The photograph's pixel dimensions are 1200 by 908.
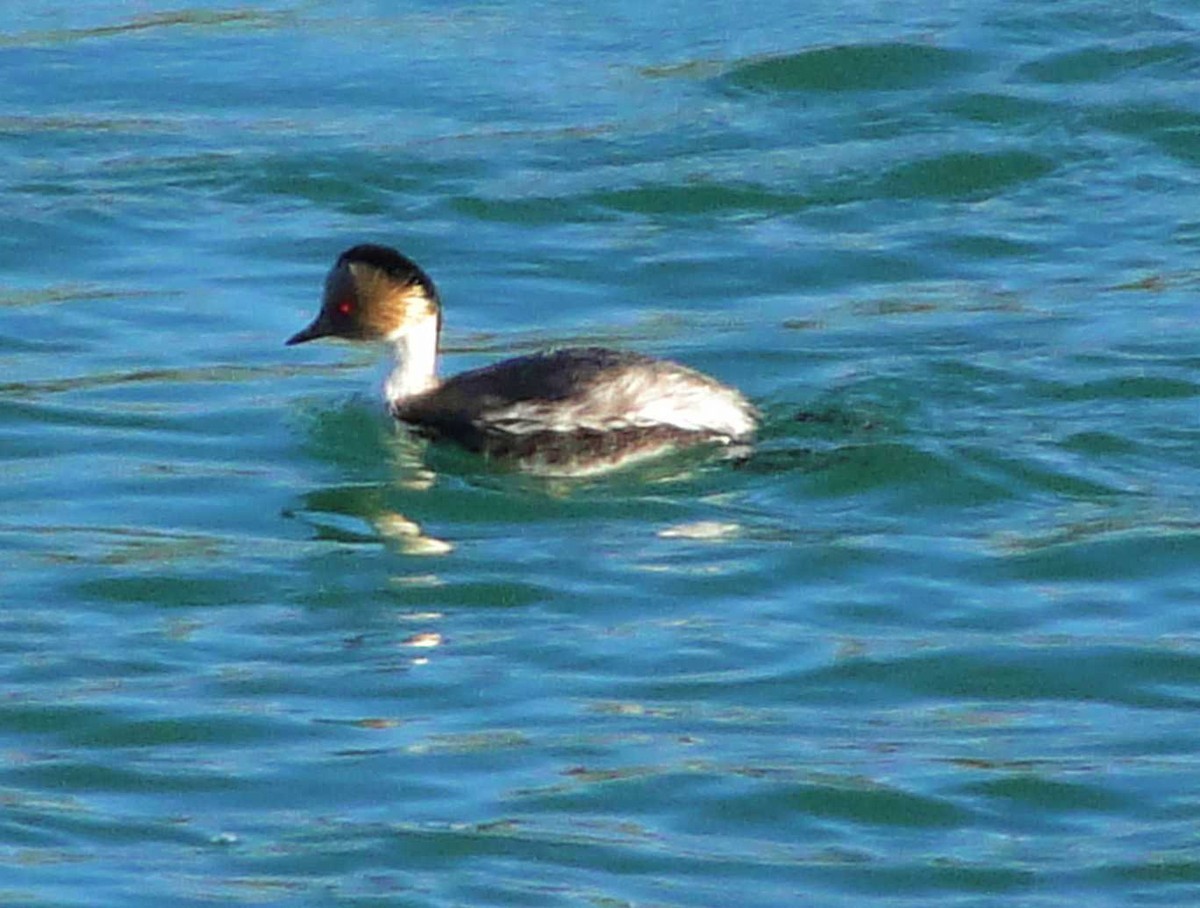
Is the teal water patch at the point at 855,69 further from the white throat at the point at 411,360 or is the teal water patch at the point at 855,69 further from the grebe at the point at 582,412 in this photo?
the grebe at the point at 582,412

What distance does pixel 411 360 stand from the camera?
12.1 m

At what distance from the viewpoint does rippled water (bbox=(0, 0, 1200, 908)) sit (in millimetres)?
8383

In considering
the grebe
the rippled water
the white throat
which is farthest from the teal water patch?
the grebe

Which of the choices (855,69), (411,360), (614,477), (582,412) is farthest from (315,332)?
(855,69)

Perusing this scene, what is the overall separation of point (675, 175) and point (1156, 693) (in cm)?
676

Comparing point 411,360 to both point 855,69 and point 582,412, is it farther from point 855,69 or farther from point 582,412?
point 855,69

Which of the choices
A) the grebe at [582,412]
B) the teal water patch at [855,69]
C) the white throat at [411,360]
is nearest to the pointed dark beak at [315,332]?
the white throat at [411,360]

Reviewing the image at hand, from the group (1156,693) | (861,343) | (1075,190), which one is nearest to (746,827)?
(1156,693)

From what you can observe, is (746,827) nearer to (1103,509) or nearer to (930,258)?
(1103,509)

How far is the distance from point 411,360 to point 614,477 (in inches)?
38.2

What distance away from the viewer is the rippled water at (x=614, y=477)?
8.38 meters

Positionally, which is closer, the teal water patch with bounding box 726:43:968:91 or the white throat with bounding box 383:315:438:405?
the white throat with bounding box 383:315:438:405

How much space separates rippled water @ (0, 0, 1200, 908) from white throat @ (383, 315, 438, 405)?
182mm

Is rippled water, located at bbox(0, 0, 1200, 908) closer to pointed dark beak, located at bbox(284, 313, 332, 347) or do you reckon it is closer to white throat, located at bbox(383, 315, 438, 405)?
white throat, located at bbox(383, 315, 438, 405)
